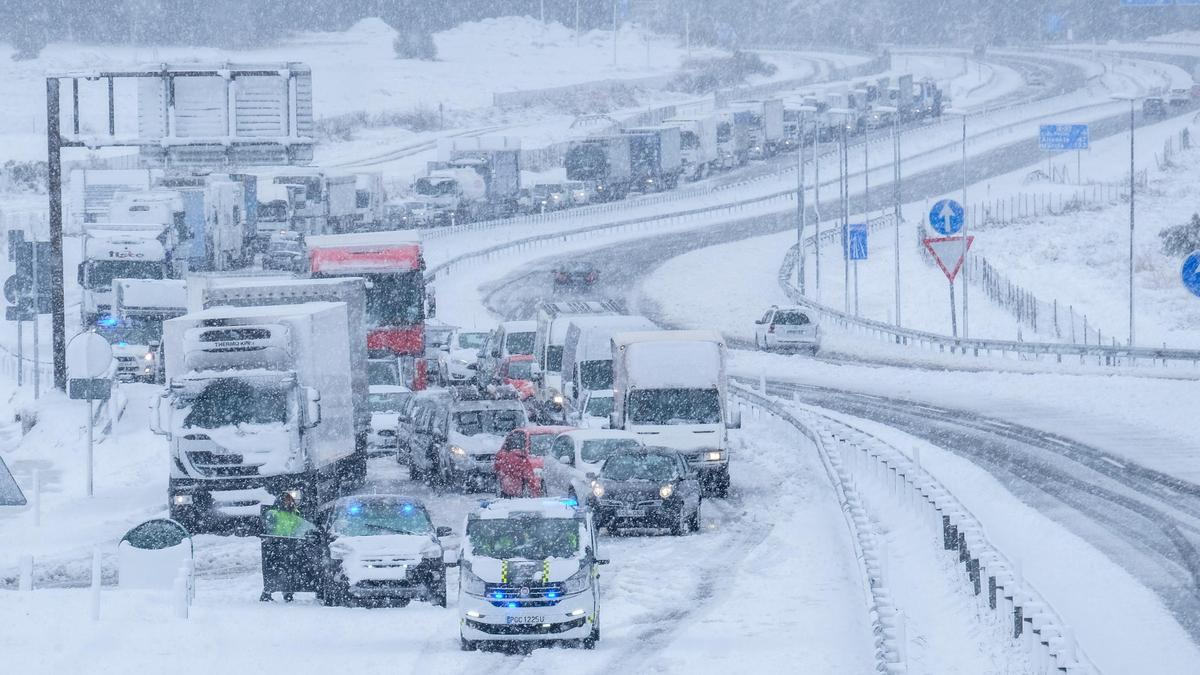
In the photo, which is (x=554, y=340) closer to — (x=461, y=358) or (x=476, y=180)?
(x=461, y=358)

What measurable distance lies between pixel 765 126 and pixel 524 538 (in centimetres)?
8759

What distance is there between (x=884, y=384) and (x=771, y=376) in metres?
4.04

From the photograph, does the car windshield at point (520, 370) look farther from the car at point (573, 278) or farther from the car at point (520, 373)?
the car at point (573, 278)

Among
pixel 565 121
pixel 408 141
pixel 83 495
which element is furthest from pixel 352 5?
pixel 83 495

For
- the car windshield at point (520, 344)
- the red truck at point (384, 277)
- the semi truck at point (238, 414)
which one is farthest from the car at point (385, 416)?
the semi truck at point (238, 414)

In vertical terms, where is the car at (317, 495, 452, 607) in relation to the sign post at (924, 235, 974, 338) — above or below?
below

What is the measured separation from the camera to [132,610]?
19.2m

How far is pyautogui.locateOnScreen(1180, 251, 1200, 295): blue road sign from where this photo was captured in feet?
68.6

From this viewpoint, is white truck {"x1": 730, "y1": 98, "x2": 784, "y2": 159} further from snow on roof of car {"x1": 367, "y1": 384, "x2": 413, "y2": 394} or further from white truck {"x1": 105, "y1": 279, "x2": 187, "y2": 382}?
snow on roof of car {"x1": 367, "y1": 384, "x2": 413, "y2": 394}

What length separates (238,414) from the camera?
2667 cm

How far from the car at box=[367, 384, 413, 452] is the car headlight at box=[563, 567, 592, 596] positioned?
711 inches

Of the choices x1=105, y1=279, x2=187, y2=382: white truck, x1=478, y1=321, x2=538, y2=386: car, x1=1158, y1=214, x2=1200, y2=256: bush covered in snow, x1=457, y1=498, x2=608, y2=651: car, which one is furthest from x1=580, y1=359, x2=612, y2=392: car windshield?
x1=1158, y1=214, x2=1200, y2=256: bush covered in snow

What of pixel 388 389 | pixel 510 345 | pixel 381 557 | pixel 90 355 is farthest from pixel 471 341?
pixel 381 557

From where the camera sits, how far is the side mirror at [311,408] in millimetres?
26734
